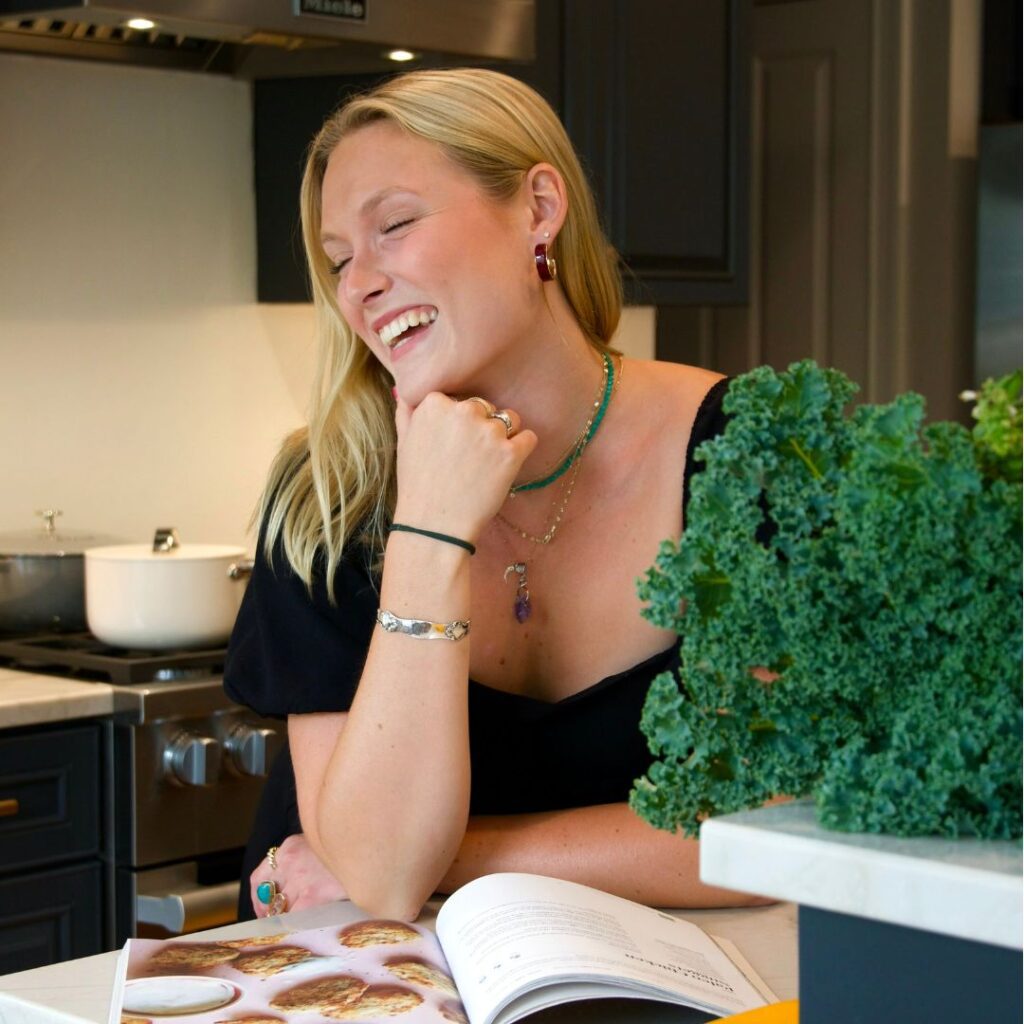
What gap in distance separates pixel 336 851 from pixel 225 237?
1927mm

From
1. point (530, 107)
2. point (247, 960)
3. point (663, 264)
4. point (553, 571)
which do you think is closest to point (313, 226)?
point (530, 107)

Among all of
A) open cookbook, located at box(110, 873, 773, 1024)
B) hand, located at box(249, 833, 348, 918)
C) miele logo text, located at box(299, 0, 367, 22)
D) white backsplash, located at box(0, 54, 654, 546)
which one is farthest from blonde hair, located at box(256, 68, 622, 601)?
white backsplash, located at box(0, 54, 654, 546)

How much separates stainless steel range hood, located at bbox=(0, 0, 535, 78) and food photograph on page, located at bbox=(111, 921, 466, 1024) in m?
1.57

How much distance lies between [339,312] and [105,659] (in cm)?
89

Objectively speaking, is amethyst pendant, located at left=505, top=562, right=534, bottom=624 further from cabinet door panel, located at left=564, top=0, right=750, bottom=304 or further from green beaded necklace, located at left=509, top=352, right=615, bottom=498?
cabinet door panel, located at left=564, top=0, right=750, bottom=304

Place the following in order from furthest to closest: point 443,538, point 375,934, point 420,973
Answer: point 443,538 < point 375,934 < point 420,973

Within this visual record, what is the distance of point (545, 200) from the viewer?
1729 millimetres

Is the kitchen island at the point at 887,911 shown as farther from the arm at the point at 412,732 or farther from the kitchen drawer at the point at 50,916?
the kitchen drawer at the point at 50,916

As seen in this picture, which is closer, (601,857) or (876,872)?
(876,872)

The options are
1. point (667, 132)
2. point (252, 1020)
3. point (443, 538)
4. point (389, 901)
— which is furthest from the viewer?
point (667, 132)

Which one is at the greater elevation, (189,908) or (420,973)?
(420,973)

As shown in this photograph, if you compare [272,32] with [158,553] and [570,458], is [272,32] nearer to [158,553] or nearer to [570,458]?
[158,553]

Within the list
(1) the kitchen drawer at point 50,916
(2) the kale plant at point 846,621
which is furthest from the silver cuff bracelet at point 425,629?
(1) the kitchen drawer at point 50,916

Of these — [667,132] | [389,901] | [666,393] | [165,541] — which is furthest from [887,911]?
[667,132]
